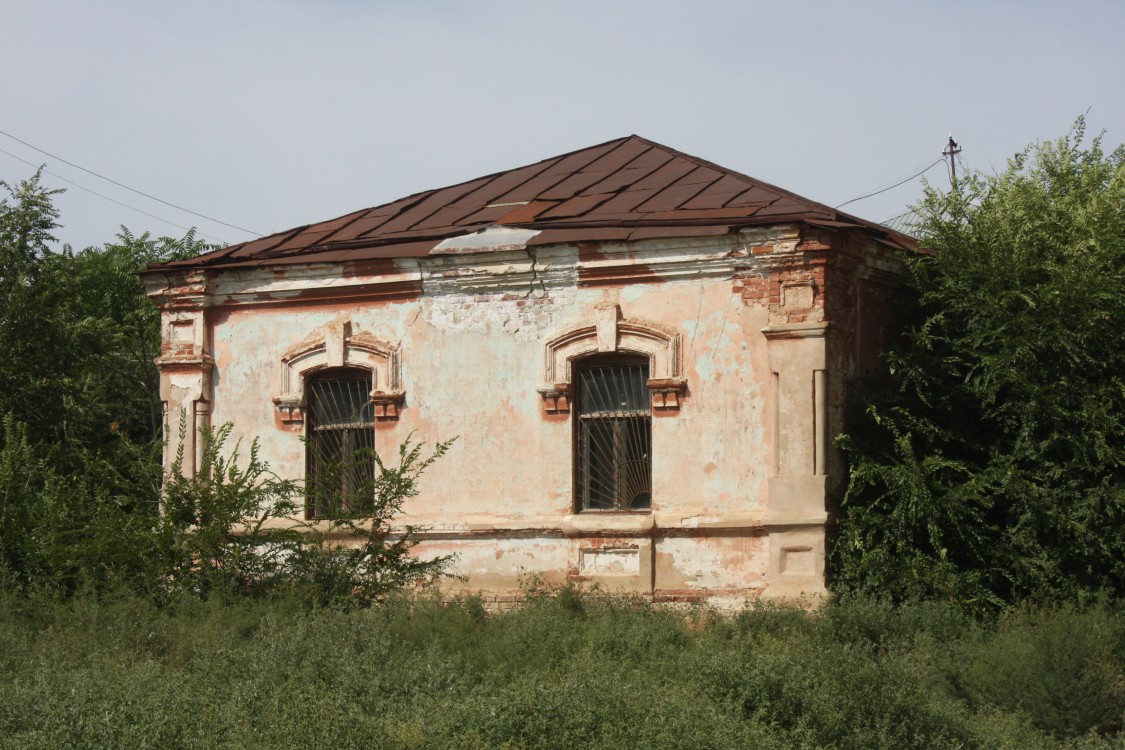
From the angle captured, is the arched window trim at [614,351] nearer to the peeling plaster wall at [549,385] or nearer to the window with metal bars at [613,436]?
the peeling plaster wall at [549,385]

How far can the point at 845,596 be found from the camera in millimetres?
12359

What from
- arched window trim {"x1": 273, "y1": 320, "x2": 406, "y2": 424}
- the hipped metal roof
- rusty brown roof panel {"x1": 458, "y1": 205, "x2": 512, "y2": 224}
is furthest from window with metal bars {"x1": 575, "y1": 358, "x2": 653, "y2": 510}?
rusty brown roof panel {"x1": 458, "y1": 205, "x2": 512, "y2": 224}

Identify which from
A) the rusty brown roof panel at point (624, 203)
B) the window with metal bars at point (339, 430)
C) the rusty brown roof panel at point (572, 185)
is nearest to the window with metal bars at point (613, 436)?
the rusty brown roof panel at point (624, 203)

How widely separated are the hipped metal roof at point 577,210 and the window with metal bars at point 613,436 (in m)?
1.29

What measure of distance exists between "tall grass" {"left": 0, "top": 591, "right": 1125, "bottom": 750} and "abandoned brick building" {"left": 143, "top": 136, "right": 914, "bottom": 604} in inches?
38.4

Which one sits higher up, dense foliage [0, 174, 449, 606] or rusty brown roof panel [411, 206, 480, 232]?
rusty brown roof panel [411, 206, 480, 232]

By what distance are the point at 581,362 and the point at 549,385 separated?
1.30 feet

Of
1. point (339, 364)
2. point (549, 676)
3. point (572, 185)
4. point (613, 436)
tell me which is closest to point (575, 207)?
point (572, 185)

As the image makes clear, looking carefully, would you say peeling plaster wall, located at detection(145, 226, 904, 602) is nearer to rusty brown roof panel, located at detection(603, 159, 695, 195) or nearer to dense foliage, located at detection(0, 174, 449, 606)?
dense foliage, located at detection(0, 174, 449, 606)

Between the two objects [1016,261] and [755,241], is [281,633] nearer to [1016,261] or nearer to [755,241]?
[755,241]

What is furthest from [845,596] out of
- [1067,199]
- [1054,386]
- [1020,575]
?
[1067,199]

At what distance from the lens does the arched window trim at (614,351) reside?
13.4 meters

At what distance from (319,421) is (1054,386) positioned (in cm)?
720

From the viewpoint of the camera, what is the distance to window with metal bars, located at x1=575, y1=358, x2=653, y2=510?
13656 millimetres
